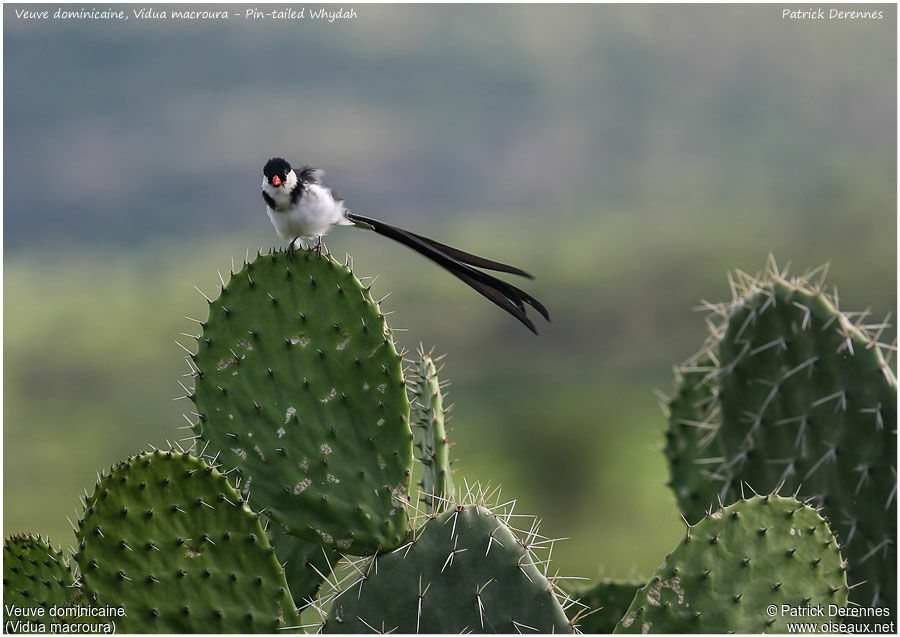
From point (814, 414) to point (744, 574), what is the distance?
584 millimetres

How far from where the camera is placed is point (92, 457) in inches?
373

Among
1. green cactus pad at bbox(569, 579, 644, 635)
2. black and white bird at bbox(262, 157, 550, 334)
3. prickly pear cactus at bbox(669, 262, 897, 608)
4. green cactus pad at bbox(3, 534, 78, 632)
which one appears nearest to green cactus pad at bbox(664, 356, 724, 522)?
prickly pear cactus at bbox(669, 262, 897, 608)

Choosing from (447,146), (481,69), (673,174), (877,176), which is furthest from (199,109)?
(877,176)

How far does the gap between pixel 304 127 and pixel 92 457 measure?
6.81m

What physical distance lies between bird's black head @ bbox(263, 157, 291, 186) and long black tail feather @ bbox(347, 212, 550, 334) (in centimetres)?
19

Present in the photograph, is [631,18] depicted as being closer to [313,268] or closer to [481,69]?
[481,69]

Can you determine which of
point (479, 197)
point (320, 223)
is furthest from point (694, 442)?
point (479, 197)

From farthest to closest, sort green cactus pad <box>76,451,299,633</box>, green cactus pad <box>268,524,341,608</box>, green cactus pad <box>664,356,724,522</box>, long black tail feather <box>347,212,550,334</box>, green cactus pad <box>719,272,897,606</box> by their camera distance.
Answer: green cactus pad <box>664,356,724,522</box>
green cactus pad <box>719,272,897,606</box>
long black tail feather <box>347,212,550,334</box>
green cactus pad <box>268,524,341,608</box>
green cactus pad <box>76,451,299,633</box>

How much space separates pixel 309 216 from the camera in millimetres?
1806

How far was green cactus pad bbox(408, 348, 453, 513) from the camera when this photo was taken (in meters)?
1.60

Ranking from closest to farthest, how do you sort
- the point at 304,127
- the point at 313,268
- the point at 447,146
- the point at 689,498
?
the point at 313,268 < the point at 689,498 < the point at 304,127 < the point at 447,146

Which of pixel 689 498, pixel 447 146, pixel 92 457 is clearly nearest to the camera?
pixel 689 498

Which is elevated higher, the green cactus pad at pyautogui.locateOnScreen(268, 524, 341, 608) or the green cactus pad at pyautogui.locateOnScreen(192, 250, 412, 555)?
the green cactus pad at pyautogui.locateOnScreen(192, 250, 412, 555)

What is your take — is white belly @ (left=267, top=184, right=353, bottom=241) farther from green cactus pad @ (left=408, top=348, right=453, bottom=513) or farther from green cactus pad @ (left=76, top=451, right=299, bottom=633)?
green cactus pad @ (left=76, top=451, right=299, bottom=633)
